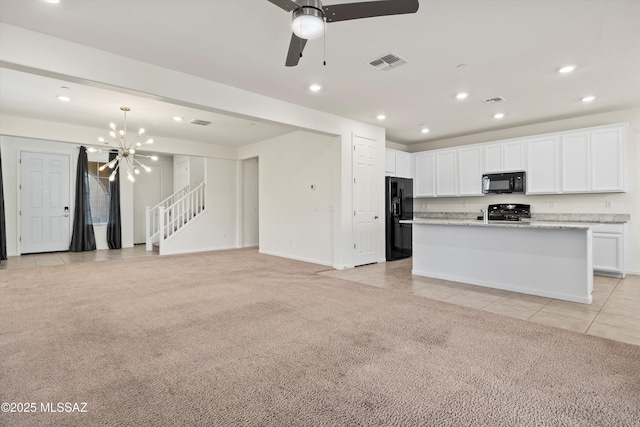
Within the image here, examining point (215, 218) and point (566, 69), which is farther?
point (215, 218)

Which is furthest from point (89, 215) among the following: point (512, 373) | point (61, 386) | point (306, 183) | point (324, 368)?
point (512, 373)

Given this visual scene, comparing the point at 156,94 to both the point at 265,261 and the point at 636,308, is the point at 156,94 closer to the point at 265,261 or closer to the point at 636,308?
the point at 265,261

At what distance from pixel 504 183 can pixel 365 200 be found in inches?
107

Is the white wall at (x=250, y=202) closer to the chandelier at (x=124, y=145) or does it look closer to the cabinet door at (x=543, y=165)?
the chandelier at (x=124, y=145)

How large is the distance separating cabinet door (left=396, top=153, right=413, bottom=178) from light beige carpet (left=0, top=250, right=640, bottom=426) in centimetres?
392

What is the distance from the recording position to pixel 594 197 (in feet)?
18.0

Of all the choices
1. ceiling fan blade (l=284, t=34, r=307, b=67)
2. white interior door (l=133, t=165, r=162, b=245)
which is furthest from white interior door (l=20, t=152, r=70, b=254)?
ceiling fan blade (l=284, t=34, r=307, b=67)

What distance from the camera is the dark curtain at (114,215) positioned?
834 cm

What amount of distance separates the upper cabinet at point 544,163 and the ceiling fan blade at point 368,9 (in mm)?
4975

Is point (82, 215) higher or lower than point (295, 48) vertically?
lower

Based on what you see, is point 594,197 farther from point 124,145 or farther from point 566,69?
point 124,145

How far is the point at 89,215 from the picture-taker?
809 cm

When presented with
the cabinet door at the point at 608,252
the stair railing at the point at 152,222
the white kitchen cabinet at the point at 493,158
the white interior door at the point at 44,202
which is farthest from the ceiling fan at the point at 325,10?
the white interior door at the point at 44,202

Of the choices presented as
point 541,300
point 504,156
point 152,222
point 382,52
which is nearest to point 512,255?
point 541,300
